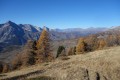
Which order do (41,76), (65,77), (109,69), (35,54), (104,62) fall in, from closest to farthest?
(65,77) < (41,76) < (109,69) < (104,62) < (35,54)

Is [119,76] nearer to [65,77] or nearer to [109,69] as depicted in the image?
[109,69]

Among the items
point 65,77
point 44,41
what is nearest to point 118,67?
point 65,77

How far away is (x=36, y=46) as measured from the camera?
257 feet

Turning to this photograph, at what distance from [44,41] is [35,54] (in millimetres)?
7957

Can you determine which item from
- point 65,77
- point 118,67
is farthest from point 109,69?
point 65,77

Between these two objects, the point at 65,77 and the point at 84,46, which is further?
the point at 84,46

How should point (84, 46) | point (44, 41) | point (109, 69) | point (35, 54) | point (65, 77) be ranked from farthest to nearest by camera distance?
1. point (84, 46)
2. point (35, 54)
3. point (44, 41)
4. point (109, 69)
5. point (65, 77)

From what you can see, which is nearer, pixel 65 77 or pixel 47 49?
pixel 65 77

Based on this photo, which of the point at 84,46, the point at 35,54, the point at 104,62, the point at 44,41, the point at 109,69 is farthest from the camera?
the point at 84,46

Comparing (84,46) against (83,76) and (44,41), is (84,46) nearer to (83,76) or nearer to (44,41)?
(44,41)

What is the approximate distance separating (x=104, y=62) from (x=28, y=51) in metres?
49.1

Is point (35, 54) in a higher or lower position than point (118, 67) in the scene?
lower

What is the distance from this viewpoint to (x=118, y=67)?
30859mm

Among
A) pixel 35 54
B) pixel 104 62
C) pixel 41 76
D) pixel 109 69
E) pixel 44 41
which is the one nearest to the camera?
pixel 41 76
